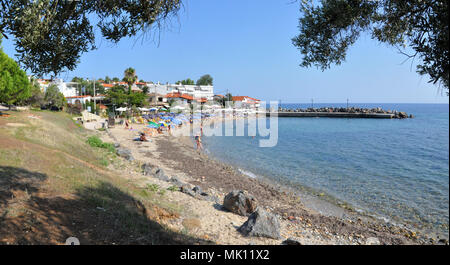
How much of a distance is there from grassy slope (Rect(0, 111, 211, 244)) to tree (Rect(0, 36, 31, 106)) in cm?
1720

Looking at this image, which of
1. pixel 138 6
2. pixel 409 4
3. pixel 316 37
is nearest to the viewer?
pixel 409 4

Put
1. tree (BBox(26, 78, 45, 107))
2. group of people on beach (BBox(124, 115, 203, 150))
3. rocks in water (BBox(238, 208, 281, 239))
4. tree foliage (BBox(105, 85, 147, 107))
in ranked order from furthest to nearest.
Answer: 1. tree foliage (BBox(105, 85, 147, 107))
2. tree (BBox(26, 78, 45, 107))
3. group of people on beach (BBox(124, 115, 203, 150))
4. rocks in water (BBox(238, 208, 281, 239))

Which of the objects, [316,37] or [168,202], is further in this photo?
[168,202]

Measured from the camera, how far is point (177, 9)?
17.0 feet

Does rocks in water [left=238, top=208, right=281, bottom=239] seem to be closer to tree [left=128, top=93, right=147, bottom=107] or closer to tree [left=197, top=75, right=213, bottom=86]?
tree [left=128, top=93, right=147, bottom=107]

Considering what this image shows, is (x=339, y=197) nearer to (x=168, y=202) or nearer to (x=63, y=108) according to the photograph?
(x=168, y=202)

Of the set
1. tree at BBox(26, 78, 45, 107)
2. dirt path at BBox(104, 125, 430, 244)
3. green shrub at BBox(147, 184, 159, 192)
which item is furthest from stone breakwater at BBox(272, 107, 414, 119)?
green shrub at BBox(147, 184, 159, 192)

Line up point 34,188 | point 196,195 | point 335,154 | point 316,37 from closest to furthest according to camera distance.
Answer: point 316,37 → point 34,188 → point 196,195 → point 335,154

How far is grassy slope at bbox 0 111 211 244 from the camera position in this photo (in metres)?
5.09

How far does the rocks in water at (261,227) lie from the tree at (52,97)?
41.5m

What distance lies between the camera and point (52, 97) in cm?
3959

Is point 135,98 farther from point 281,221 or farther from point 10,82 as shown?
point 281,221
